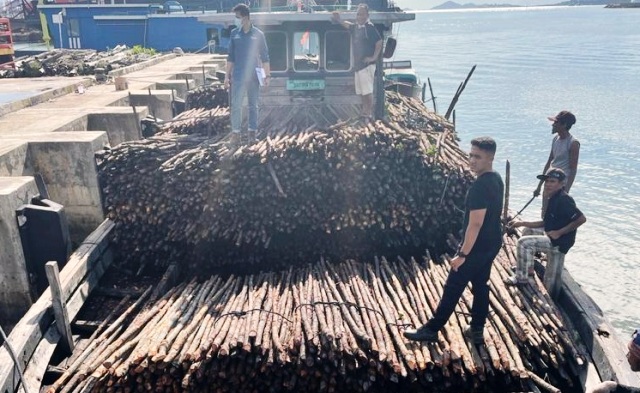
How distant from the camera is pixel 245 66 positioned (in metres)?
11.2

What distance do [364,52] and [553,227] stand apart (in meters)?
6.28

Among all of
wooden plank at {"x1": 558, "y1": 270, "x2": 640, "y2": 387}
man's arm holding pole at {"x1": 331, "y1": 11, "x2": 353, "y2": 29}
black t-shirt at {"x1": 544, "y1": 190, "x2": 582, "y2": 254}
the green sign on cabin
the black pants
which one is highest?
man's arm holding pole at {"x1": 331, "y1": 11, "x2": 353, "y2": 29}

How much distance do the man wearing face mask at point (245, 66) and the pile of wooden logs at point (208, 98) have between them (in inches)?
223

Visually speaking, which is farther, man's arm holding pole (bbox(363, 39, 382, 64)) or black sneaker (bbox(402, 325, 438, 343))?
man's arm holding pole (bbox(363, 39, 382, 64))

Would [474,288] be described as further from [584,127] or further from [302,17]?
[584,127]

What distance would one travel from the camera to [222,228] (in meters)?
9.77

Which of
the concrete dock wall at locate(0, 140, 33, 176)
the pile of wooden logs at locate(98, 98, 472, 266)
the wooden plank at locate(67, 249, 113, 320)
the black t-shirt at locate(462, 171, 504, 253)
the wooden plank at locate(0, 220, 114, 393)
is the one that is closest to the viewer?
the black t-shirt at locate(462, 171, 504, 253)

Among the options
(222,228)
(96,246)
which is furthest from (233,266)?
(96,246)

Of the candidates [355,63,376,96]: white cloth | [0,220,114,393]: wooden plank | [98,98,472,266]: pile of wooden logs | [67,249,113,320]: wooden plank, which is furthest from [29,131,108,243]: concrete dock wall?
[355,63,376,96]: white cloth

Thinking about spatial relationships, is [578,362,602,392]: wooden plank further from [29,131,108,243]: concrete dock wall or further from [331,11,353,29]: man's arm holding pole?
[29,131,108,243]: concrete dock wall

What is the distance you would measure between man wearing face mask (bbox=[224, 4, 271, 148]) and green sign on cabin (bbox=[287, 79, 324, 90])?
1.65m

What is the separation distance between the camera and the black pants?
263 inches

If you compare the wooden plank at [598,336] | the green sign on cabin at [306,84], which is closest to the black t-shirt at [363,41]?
the green sign on cabin at [306,84]

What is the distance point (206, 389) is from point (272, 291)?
2170 mm
